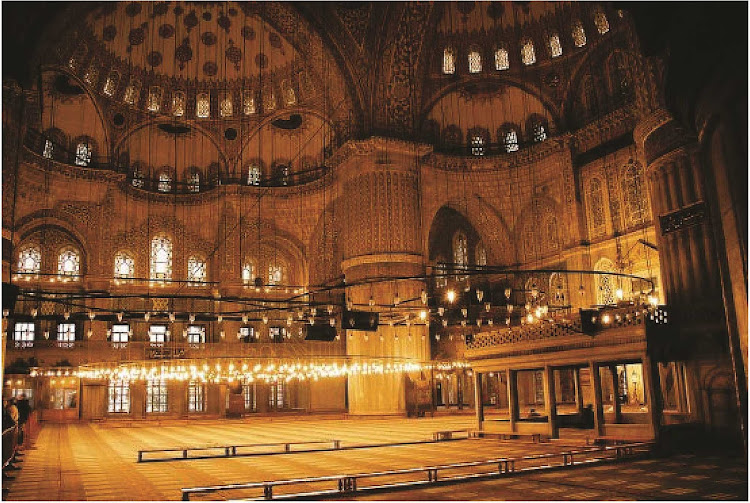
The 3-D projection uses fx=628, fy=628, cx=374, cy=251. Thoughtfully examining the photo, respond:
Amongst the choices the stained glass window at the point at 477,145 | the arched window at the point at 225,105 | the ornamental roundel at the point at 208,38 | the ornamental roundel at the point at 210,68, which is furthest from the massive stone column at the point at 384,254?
the ornamental roundel at the point at 210,68

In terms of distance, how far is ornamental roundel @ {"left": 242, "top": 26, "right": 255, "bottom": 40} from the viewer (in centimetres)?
2483

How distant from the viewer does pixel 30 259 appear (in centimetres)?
2489

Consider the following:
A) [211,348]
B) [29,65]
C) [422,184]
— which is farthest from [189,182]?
[29,65]

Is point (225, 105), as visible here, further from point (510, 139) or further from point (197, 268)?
point (510, 139)

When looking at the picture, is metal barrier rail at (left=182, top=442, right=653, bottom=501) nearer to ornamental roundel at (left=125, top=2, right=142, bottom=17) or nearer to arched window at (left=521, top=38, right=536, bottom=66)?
arched window at (left=521, top=38, right=536, bottom=66)

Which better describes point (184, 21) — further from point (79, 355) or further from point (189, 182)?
point (79, 355)

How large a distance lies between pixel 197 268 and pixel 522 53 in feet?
52.3

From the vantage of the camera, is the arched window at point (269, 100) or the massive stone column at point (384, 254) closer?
the massive stone column at point (384, 254)

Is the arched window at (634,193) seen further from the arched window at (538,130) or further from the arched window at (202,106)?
the arched window at (202,106)

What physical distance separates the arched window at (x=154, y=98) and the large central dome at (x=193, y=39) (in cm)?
75

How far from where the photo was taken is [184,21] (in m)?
24.5

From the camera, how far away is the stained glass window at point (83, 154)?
2541cm

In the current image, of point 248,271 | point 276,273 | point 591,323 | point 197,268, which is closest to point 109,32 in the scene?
point 197,268

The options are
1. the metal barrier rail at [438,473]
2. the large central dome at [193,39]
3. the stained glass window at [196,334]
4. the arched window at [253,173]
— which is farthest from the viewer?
the arched window at [253,173]
